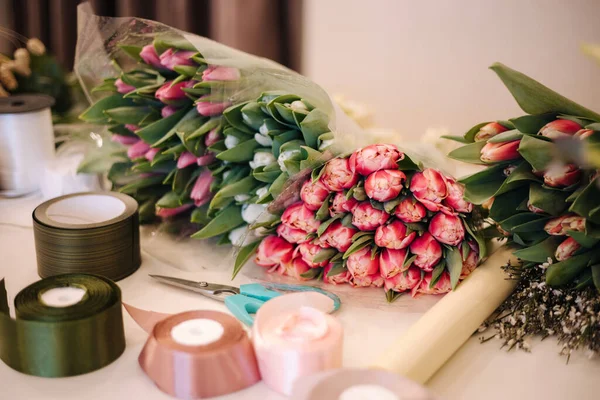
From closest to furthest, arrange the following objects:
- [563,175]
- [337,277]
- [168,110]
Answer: [563,175] < [337,277] < [168,110]

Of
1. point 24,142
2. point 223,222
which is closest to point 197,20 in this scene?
point 24,142

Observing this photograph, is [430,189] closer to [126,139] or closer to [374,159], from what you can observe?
[374,159]

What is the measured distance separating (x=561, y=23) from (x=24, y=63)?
1.06 meters

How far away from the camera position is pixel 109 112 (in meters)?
0.90

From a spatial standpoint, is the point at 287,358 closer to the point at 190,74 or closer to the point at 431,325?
the point at 431,325

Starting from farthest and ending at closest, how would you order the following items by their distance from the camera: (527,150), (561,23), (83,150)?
(561,23)
(83,150)
(527,150)

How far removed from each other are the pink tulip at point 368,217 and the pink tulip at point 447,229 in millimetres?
54

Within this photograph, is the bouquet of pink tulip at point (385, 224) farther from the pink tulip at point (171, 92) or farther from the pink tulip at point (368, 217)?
the pink tulip at point (171, 92)

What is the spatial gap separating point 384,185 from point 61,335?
363 mm

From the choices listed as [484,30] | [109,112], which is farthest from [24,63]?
[484,30]

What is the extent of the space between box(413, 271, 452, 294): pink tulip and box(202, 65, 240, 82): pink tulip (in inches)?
→ 13.5

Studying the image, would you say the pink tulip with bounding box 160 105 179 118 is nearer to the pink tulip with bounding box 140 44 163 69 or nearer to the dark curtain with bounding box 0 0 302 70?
the pink tulip with bounding box 140 44 163 69

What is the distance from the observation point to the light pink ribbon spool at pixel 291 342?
0.56 meters

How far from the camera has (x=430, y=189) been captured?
707mm
